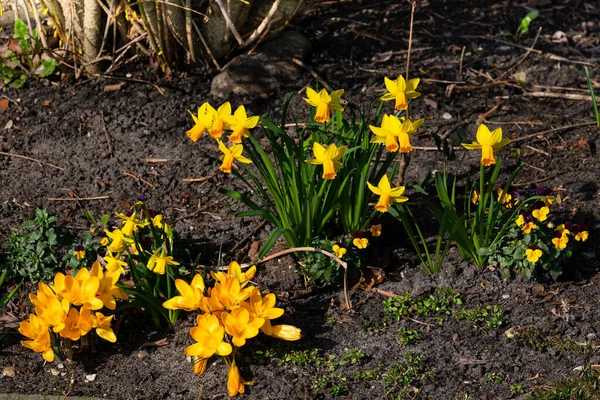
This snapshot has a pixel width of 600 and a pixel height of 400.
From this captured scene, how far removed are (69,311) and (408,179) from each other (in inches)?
69.1

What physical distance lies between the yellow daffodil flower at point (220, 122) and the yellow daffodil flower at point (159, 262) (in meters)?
0.48

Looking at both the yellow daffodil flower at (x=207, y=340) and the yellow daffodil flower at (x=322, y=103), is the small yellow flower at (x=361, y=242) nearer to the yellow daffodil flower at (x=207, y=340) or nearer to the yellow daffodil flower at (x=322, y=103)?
the yellow daffodil flower at (x=322, y=103)

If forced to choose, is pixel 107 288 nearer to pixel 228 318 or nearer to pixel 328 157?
pixel 228 318

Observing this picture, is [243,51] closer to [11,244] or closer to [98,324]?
[11,244]

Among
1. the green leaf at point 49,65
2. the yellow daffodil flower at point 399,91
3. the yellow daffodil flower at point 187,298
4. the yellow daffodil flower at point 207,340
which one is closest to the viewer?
the yellow daffodil flower at point 207,340

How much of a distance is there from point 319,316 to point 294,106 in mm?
1627

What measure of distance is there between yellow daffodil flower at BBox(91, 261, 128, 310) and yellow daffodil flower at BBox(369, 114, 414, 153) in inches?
43.7

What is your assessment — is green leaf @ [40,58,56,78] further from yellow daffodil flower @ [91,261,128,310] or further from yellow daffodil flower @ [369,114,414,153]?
yellow daffodil flower @ [369,114,414,153]

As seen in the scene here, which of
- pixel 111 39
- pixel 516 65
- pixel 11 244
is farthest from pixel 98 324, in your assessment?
pixel 516 65

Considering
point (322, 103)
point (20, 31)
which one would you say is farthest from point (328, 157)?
point (20, 31)

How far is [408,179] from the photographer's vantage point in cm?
397

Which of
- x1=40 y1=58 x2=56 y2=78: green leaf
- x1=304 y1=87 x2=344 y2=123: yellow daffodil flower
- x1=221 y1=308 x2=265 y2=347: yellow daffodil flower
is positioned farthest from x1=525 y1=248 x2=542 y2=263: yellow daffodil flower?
x1=40 y1=58 x2=56 y2=78: green leaf

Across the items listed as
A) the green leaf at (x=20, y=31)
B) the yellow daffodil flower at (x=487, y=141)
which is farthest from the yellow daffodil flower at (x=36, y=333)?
the green leaf at (x=20, y=31)

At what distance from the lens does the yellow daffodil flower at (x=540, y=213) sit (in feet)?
10.6
